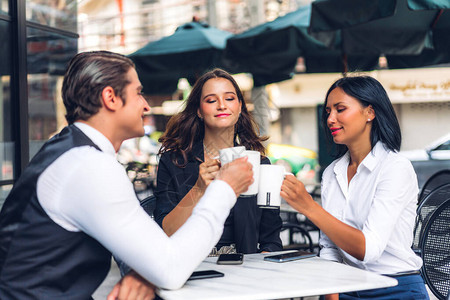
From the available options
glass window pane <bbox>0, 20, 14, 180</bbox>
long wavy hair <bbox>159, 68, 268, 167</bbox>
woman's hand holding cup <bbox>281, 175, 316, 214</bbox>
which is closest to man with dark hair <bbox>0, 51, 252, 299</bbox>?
woman's hand holding cup <bbox>281, 175, 316, 214</bbox>

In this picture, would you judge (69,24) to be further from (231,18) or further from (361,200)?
(231,18)

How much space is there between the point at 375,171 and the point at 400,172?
0.38 feet

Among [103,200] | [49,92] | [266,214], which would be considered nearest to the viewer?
[103,200]

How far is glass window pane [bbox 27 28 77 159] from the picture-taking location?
3805 millimetres

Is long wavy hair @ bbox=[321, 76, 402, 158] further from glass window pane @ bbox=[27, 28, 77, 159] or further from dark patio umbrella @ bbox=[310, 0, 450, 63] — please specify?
dark patio umbrella @ bbox=[310, 0, 450, 63]

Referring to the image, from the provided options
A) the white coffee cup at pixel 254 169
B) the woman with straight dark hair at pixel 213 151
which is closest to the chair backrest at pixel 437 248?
the woman with straight dark hair at pixel 213 151

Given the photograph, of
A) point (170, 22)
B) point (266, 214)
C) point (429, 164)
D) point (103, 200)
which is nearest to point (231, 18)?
point (170, 22)

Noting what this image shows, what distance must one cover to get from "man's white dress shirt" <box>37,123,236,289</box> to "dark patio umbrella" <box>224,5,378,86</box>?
4.23 m

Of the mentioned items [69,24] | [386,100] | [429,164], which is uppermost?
[69,24]

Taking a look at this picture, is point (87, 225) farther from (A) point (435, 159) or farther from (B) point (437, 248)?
(A) point (435, 159)

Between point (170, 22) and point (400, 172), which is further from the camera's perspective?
point (170, 22)

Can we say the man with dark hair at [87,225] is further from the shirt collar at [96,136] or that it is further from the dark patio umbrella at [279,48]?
the dark patio umbrella at [279,48]

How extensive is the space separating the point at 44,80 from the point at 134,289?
9.68 ft

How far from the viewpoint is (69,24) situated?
4.36 m
